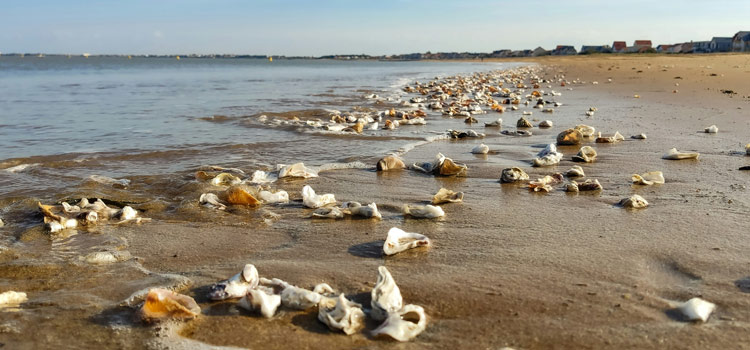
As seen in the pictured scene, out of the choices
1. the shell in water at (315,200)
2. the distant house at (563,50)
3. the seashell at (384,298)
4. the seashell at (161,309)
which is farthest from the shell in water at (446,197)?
the distant house at (563,50)

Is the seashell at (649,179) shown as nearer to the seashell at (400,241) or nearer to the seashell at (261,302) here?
the seashell at (400,241)

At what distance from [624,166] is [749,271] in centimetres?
277

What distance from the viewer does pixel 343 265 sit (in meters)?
2.76

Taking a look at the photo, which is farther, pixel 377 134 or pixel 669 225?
pixel 377 134

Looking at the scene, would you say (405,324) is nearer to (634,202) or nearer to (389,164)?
(634,202)

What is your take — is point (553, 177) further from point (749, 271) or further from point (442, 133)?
point (442, 133)

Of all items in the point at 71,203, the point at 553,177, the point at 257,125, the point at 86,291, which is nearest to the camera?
the point at 86,291

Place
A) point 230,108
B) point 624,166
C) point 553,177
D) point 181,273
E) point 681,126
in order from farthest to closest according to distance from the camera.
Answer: point 230,108, point 681,126, point 624,166, point 553,177, point 181,273

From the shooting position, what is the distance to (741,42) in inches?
3105

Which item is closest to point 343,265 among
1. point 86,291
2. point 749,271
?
point 86,291

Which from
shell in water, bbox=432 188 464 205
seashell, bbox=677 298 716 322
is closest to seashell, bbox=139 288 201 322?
seashell, bbox=677 298 716 322

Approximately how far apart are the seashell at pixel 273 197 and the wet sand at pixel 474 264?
0.10 metres

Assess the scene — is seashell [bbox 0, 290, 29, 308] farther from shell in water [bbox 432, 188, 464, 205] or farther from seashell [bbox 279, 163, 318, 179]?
seashell [bbox 279, 163, 318, 179]

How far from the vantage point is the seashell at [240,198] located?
3.99 meters
